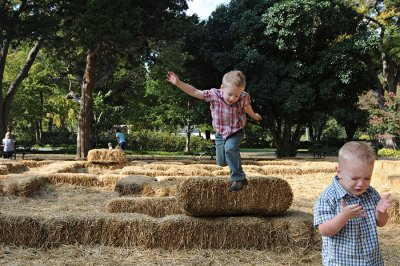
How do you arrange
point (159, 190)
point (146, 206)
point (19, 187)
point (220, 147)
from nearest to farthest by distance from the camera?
point (220, 147) → point (146, 206) → point (159, 190) → point (19, 187)

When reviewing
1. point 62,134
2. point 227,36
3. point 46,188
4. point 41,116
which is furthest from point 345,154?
point 62,134

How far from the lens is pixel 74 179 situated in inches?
502

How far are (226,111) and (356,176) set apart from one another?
2637 mm

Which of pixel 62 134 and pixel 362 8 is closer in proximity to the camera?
pixel 362 8

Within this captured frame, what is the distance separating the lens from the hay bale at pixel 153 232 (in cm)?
612

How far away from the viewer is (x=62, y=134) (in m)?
42.8

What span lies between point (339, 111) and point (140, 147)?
19763 millimetres

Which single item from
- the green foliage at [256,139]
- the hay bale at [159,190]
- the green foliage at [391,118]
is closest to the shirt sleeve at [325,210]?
the hay bale at [159,190]

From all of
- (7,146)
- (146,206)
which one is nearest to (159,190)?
(146,206)

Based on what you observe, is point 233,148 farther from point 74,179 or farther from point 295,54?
point 295,54

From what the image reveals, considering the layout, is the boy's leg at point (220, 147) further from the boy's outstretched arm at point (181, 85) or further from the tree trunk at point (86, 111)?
the tree trunk at point (86, 111)

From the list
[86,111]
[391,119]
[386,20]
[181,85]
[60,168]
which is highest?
[386,20]

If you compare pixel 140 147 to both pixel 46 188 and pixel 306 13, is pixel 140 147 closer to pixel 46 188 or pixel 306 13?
pixel 306 13

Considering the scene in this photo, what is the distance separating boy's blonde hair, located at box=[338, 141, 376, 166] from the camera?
2777 mm
